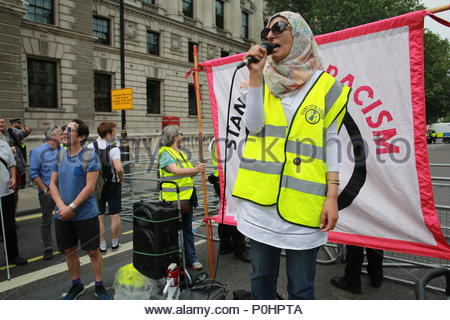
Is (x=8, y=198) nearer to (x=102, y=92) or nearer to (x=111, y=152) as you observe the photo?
(x=111, y=152)

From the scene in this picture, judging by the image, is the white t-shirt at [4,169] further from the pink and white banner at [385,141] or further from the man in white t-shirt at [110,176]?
the pink and white banner at [385,141]

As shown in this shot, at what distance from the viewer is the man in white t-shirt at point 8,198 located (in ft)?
15.0

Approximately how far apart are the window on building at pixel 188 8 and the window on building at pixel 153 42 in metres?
3.98

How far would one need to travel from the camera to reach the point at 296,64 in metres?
1.82

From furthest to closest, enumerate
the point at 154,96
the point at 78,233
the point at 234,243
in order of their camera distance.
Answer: the point at 154,96, the point at 234,243, the point at 78,233

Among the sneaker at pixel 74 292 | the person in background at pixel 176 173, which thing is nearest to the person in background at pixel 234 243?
the person in background at pixel 176 173

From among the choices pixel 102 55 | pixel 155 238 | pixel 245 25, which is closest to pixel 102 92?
pixel 102 55

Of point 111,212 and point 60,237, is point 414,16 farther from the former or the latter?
point 111,212

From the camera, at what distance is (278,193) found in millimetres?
1781

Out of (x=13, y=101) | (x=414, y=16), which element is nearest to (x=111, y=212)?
(x=414, y=16)

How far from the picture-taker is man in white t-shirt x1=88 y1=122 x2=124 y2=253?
5.06 metres

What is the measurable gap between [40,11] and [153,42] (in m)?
8.26

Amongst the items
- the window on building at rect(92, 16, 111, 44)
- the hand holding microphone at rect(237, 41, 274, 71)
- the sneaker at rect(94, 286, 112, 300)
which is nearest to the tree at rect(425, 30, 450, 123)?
the window on building at rect(92, 16, 111, 44)

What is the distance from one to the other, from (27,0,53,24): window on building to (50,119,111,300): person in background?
55.3ft
